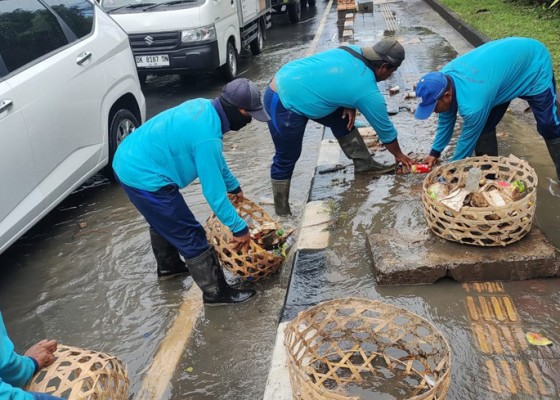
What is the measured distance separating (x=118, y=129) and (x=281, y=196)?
1.85 m

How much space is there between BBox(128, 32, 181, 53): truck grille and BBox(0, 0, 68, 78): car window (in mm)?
3221

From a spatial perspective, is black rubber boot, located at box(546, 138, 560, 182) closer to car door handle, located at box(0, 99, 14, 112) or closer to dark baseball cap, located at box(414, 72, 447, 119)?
dark baseball cap, located at box(414, 72, 447, 119)

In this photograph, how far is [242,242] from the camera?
3.30 m

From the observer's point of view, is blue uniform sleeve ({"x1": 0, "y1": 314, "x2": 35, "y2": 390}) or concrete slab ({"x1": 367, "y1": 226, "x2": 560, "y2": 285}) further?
concrete slab ({"x1": 367, "y1": 226, "x2": 560, "y2": 285})

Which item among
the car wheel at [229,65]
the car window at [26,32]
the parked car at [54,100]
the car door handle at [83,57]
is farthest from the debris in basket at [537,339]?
the car wheel at [229,65]

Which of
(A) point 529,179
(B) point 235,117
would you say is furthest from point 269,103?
(A) point 529,179

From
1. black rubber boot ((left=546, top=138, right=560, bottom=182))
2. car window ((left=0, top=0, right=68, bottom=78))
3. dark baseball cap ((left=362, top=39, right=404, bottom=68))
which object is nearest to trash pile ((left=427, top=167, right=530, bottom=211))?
black rubber boot ((left=546, top=138, right=560, bottom=182))

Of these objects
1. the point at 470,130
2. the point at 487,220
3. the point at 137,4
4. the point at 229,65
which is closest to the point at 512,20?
the point at 229,65

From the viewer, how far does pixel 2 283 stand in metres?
3.95

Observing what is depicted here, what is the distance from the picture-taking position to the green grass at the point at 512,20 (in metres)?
8.30

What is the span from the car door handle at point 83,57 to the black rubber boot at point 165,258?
1.77 meters

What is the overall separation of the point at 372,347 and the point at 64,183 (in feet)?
9.01

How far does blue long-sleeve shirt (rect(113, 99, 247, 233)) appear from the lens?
3008 millimetres

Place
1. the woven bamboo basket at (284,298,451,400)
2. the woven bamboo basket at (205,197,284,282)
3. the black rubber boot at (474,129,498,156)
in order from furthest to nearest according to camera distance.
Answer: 1. the black rubber boot at (474,129,498,156)
2. the woven bamboo basket at (205,197,284,282)
3. the woven bamboo basket at (284,298,451,400)
